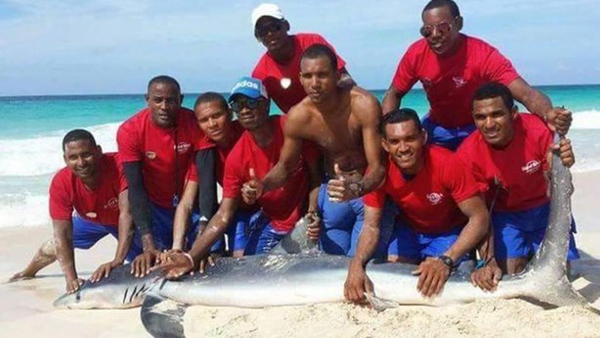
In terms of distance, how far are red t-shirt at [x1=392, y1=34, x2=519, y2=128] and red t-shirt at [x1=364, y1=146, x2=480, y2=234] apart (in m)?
0.88

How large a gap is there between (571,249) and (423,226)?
1.14m

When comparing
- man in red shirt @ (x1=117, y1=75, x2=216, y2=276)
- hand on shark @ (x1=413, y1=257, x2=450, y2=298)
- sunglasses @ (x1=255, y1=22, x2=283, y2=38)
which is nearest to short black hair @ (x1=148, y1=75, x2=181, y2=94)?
man in red shirt @ (x1=117, y1=75, x2=216, y2=276)

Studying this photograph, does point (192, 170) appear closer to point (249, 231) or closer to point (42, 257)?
point (249, 231)

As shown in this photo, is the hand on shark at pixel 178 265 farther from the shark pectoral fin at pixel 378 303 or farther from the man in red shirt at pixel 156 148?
the shark pectoral fin at pixel 378 303

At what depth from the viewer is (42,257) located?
6.47 metres

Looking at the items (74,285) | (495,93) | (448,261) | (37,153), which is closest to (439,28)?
(495,93)

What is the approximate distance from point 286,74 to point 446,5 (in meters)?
1.35

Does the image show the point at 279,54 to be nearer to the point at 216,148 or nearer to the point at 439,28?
the point at 216,148

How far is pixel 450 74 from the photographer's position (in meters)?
5.54

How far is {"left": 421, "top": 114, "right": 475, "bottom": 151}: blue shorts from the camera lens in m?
5.87

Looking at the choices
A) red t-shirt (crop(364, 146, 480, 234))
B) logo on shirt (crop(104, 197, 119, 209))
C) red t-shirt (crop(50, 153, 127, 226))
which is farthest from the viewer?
logo on shirt (crop(104, 197, 119, 209))

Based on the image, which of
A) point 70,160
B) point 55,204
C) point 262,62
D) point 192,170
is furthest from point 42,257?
point 262,62

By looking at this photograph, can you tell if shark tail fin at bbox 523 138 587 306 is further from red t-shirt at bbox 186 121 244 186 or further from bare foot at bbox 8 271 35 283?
bare foot at bbox 8 271 35 283

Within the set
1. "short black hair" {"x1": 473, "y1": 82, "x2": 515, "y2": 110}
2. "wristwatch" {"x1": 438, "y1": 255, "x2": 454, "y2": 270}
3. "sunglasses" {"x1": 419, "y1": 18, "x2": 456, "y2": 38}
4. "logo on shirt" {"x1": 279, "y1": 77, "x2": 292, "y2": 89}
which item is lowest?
"wristwatch" {"x1": 438, "y1": 255, "x2": 454, "y2": 270}
